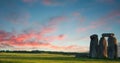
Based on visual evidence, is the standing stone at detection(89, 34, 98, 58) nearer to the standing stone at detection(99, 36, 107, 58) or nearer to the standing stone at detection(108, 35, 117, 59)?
the standing stone at detection(99, 36, 107, 58)

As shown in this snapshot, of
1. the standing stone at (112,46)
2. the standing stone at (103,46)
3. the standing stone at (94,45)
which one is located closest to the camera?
the standing stone at (112,46)

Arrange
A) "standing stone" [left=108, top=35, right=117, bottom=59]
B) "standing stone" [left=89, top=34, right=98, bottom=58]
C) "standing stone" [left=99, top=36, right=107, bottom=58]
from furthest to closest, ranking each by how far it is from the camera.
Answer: "standing stone" [left=89, top=34, right=98, bottom=58], "standing stone" [left=99, top=36, right=107, bottom=58], "standing stone" [left=108, top=35, right=117, bottom=59]

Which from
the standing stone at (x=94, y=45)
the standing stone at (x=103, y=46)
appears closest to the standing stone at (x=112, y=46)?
the standing stone at (x=103, y=46)

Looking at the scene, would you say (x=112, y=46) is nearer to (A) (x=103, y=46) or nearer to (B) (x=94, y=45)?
(A) (x=103, y=46)

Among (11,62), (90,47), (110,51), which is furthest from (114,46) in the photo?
(11,62)

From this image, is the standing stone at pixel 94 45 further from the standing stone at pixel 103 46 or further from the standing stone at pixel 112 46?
the standing stone at pixel 112 46

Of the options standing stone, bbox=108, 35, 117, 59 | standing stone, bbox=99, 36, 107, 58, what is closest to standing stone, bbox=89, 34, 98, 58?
standing stone, bbox=99, 36, 107, 58

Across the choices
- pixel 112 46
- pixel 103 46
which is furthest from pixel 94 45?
pixel 112 46

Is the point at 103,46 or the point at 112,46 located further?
the point at 103,46

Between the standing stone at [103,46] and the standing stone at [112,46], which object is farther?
the standing stone at [103,46]

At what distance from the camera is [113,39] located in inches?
2235

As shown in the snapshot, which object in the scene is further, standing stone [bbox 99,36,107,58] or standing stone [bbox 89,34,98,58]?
standing stone [bbox 89,34,98,58]

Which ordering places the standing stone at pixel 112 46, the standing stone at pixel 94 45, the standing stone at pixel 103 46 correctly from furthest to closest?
the standing stone at pixel 94 45 → the standing stone at pixel 103 46 → the standing stone at pixel 112 46

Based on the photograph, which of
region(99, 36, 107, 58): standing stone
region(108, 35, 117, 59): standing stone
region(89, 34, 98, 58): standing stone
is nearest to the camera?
region(108, 35, 117, 59): standing stone
